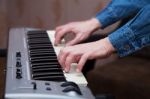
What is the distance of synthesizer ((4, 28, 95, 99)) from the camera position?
86 cm

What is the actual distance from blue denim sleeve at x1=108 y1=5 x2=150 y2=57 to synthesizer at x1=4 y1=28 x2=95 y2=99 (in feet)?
0.45

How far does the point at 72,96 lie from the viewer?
2.83 ft

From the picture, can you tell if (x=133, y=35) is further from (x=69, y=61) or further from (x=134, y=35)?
(x=69, y=61)

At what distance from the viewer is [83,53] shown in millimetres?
1022

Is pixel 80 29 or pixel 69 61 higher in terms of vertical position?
pixel 80 29

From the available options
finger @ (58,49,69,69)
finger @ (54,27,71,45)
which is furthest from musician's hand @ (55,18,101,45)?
finger @ (58,49,69,69)

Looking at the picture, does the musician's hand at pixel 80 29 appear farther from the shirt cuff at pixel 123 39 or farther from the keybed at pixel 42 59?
the shirt cuff at pixel 123 39

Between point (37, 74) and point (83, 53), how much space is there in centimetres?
14

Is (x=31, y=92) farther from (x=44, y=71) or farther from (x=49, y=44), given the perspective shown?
(x=49, y=44)

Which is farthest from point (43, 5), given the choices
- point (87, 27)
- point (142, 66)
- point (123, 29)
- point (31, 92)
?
point (31, 92)

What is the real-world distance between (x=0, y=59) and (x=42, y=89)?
45 centimetres

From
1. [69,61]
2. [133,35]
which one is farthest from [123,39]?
[69,61]

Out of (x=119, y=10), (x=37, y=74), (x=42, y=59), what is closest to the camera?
(x=37, y=74)

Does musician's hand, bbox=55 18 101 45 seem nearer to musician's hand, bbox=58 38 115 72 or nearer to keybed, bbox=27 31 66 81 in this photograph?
keybed, bbox=27 31 66 81
